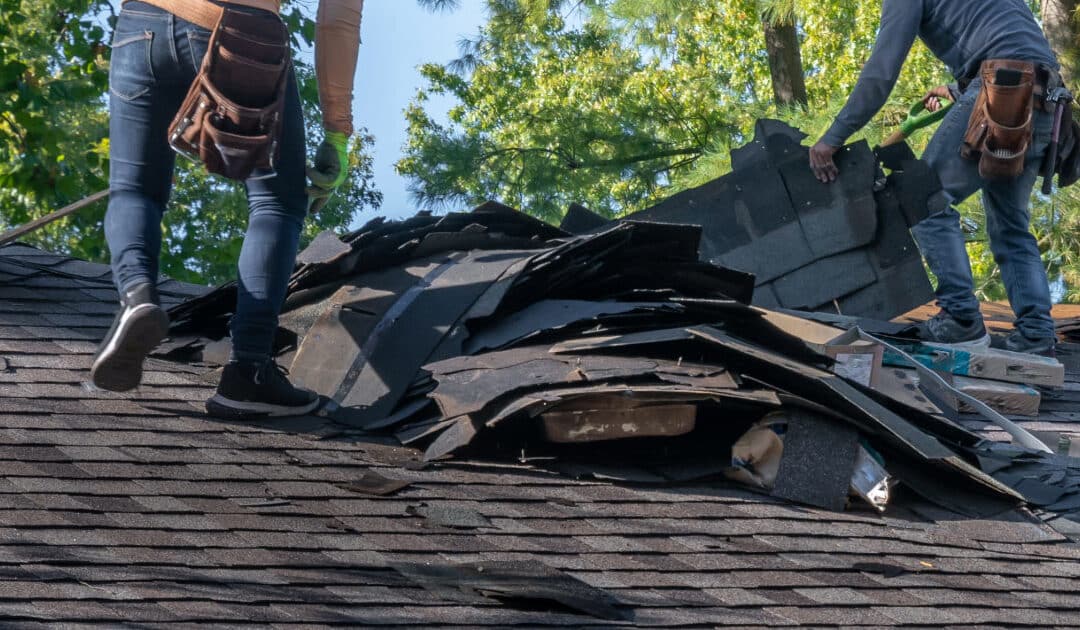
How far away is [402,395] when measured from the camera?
4.25m

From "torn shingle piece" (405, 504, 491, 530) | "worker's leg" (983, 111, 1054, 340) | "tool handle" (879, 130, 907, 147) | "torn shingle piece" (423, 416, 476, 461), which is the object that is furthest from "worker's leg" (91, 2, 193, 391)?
"worker's leg" (983, 111, 1054, 340)

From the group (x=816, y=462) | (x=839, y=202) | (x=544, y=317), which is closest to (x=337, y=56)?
(x=544, y=317)

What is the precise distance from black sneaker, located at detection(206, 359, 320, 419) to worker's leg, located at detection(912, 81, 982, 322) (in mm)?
3241

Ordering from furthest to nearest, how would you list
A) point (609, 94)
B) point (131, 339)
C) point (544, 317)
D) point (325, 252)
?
point (609, 94), point (325, 252), point (544, 317), point (131, 339)

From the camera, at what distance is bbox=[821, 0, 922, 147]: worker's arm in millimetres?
5938

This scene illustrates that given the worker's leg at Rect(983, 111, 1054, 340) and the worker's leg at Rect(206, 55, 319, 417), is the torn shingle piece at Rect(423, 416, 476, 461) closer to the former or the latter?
the worker's leg at Rect(206, 55, 319, 417)

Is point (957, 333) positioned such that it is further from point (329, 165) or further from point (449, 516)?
point (449, 516)

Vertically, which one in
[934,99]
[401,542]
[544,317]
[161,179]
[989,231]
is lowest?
[401,542]

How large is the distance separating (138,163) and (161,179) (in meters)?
0.09

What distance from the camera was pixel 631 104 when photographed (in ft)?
66.3

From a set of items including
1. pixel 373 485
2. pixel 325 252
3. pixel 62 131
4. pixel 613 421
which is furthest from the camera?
pixel 62 131

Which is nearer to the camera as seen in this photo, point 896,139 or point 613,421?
point 613,421

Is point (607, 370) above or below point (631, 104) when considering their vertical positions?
below

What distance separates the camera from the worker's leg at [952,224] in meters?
6.00
